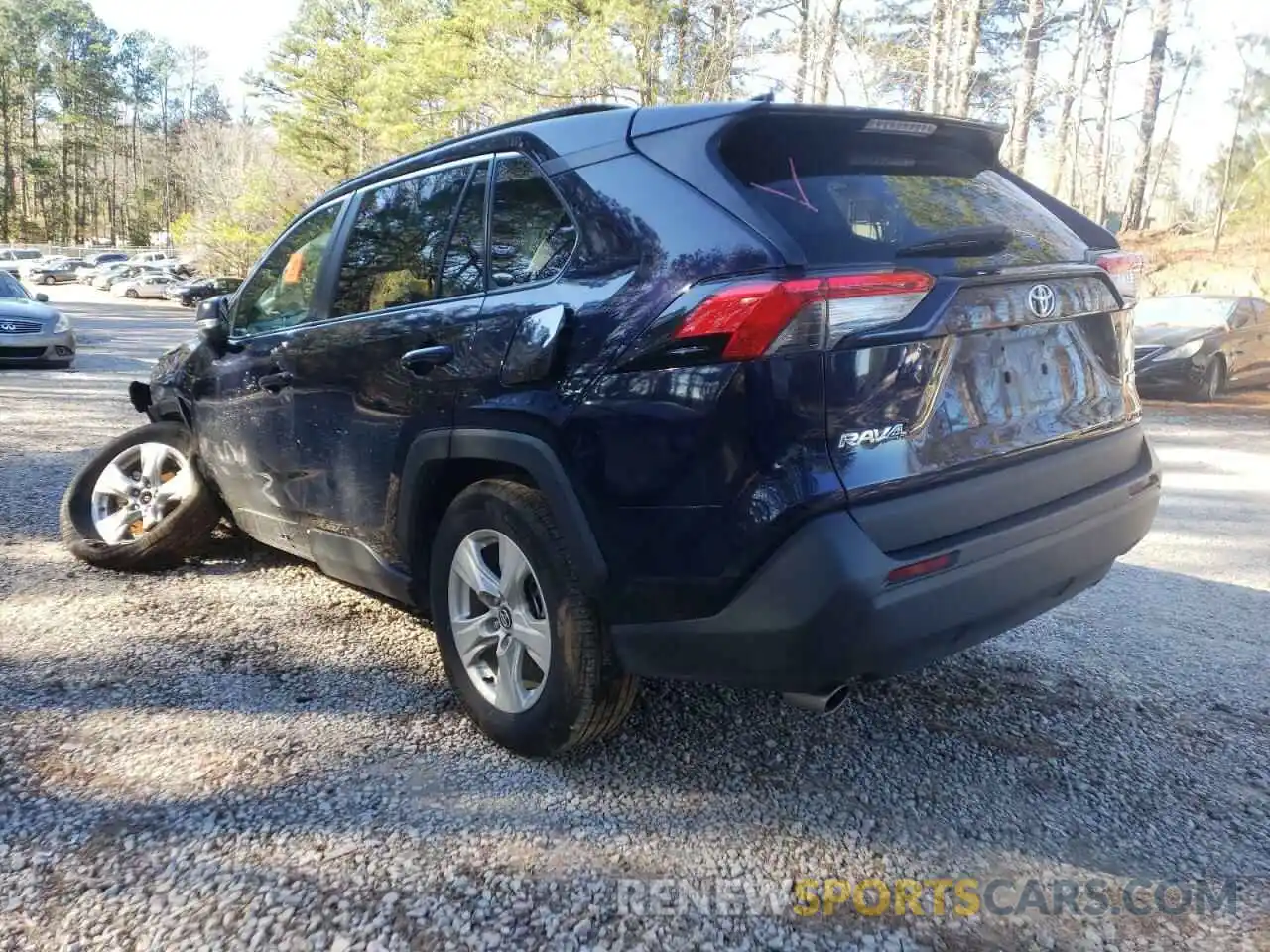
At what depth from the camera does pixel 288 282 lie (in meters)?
3.94

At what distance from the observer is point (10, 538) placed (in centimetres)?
489

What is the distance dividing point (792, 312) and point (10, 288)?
17021 millimetres

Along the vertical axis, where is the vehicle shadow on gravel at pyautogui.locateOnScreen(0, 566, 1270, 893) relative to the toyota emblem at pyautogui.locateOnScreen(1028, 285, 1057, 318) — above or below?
below

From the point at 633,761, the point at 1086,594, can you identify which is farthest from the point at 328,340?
the point at 1086,594

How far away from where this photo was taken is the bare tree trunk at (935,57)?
72.6 feet

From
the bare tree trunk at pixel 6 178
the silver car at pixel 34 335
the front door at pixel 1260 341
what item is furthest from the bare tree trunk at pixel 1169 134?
the bare tree trunk at pixel 6 178

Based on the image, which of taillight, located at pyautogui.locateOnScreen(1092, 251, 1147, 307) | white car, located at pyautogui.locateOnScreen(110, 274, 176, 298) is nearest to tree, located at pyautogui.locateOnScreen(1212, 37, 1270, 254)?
taillight, located at pyautogui.locateOnScreen(1092, 251, 1147, 307)

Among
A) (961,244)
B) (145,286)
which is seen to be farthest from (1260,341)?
(145,286)

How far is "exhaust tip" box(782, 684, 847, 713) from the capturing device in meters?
2.27

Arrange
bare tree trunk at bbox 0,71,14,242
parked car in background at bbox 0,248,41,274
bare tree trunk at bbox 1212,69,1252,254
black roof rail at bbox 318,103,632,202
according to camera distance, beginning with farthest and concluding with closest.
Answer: bare tree trunk at bbox 0,71,14,242 → parked car in background at bbox 0,248,41,274 → bare tree trunk at bbox 1212,69,1252,254 → black roof rail at bbox 318,103,632,202

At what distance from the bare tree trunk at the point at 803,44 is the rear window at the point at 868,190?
21987 millimetres

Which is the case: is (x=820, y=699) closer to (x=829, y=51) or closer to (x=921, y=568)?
(x=921, y=568)

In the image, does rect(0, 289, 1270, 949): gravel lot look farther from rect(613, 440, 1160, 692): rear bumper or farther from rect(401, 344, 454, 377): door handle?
rect(401, 344, 454, 377): door handle

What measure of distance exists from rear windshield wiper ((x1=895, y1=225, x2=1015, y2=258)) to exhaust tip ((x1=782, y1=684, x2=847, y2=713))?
3.55 ft
